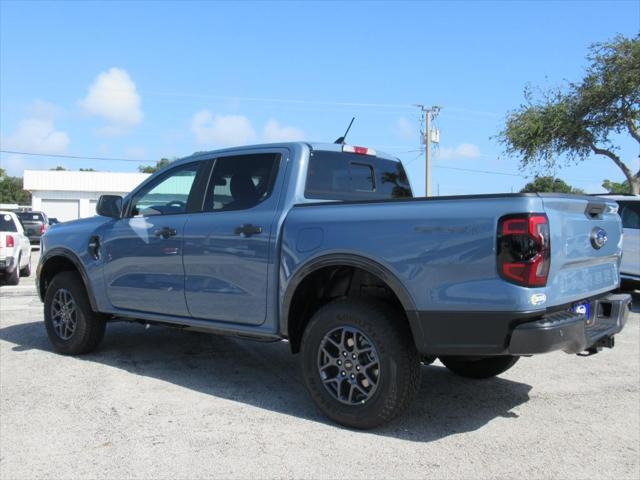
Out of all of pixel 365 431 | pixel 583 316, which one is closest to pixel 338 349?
pixel 365 431

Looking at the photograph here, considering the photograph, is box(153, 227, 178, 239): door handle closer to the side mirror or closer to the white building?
the side mirror

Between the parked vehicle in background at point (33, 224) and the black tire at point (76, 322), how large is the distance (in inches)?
754

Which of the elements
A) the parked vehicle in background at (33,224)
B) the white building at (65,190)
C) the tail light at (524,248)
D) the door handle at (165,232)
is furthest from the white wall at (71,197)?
the tail light at (524,248)

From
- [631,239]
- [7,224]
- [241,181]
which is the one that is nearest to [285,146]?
[241,181]

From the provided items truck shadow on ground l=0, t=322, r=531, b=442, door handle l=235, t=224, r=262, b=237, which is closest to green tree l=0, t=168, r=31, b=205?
truck shadow on ground l=0, t=322, r=531, b=442

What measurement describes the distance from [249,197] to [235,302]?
2.75ft

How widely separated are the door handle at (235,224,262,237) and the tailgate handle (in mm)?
2301

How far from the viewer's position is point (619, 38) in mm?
20344

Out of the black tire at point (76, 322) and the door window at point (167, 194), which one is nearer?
the door window at point (167, 194)

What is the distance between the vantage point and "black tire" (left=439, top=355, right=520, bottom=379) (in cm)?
535

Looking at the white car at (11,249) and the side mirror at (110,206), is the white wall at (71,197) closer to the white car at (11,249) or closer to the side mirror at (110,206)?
the white car at (11,249)

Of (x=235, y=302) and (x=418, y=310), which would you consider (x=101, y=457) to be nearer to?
(x=235, y=302)

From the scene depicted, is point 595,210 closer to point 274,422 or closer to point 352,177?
point 352,177

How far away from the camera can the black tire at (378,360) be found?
13.3 feet
